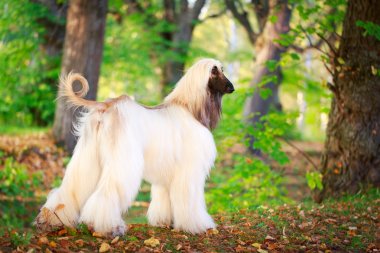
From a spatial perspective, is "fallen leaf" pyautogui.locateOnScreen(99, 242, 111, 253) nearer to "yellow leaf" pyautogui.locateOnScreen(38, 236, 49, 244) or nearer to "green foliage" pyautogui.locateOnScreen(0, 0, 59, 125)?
"yellow leaf" pyautogui.locateOnScreen(38, 236, 49, 244)

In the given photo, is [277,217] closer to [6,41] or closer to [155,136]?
[155,136]

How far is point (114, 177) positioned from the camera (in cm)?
451

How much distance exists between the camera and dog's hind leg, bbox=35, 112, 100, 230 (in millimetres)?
4648

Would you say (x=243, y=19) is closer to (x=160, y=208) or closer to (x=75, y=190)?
(x=160, y=208)

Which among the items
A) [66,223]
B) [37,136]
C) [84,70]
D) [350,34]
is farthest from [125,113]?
[37,136]

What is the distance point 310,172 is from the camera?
816cm

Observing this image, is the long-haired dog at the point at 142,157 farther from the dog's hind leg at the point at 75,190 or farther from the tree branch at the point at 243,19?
the tree branch at the point at 243,19

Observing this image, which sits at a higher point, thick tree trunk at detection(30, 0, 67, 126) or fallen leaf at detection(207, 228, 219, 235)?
thick tree trunk at detection(30, 0, 67, 126)

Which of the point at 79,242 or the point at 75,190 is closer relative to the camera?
the point at 79,242

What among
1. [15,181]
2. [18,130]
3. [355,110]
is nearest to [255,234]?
[355,110]

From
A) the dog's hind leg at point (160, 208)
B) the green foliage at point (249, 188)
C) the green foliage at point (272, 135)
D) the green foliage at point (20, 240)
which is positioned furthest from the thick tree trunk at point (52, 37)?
the green foliage at point (20, 240)

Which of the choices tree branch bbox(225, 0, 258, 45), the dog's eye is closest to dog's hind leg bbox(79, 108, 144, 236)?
the dog's eye

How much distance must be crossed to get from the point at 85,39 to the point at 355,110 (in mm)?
5848

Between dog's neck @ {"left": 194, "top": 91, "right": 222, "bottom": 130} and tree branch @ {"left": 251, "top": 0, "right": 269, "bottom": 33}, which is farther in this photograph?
tree branch @ {"left": 251, "top": 0, "right": 269, "bottom": 33}
